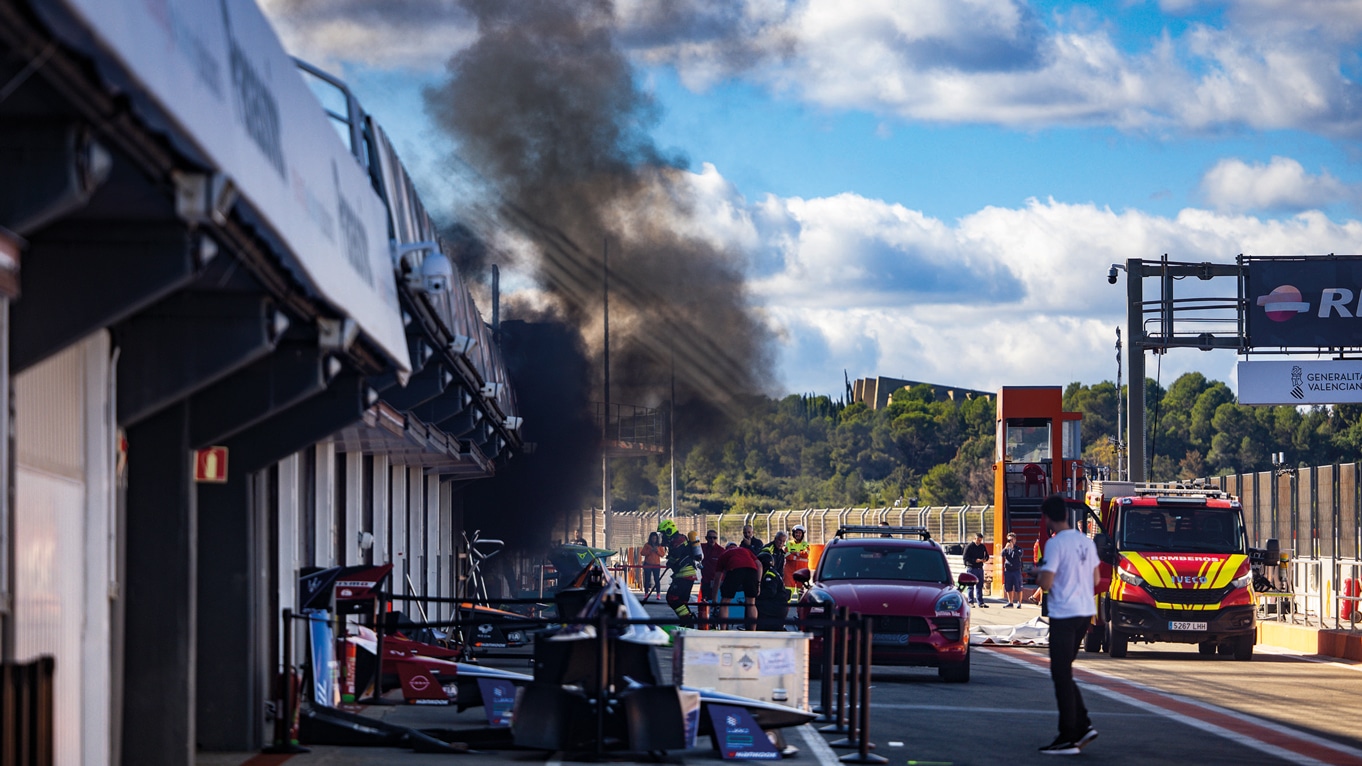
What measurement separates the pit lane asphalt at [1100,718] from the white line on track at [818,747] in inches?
0.4

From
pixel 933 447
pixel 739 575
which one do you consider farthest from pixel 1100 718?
pixel 933 447

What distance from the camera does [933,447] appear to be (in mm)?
138250

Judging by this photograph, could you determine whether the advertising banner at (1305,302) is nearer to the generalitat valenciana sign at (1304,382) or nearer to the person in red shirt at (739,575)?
the generalitat valenciana sign at (1304,382)

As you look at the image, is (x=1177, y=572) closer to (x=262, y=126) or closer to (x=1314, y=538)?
(x=1314, y=538)

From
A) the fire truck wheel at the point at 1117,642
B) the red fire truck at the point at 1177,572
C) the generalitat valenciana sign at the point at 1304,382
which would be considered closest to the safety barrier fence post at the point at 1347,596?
the red fire truck at the point at 1177,572

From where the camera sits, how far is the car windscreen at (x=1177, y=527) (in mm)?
23172

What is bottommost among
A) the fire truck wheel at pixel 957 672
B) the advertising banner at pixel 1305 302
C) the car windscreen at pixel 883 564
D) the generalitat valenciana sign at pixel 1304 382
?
the fire truck wheel at pixel 957 672

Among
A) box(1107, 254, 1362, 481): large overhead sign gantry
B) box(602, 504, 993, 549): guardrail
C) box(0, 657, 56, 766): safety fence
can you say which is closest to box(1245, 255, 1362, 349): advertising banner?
box(1107, 254, 1362, 481): large overhead sign gantry

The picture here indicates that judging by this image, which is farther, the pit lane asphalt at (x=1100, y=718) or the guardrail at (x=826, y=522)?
the guardrail at (x=826, y=522)

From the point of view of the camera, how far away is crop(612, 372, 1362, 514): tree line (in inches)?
4562

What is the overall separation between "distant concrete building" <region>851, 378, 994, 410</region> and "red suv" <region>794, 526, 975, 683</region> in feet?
439

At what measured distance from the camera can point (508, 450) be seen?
1253 inches

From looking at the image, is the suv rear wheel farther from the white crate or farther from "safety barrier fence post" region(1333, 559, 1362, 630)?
the white crate

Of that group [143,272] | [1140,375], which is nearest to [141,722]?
[143,272]
